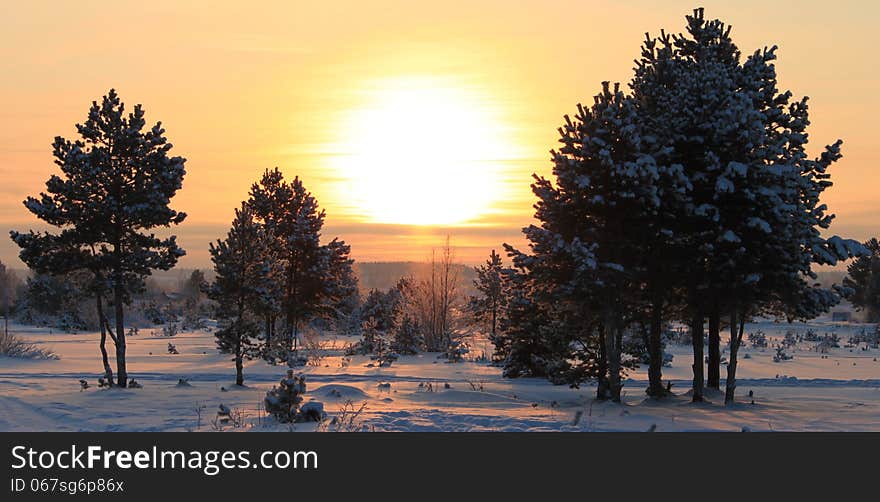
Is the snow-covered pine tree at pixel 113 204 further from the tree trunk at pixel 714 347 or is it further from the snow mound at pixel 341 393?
the tree trunk at pixel 714 347

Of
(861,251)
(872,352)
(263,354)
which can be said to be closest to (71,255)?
(263,354)

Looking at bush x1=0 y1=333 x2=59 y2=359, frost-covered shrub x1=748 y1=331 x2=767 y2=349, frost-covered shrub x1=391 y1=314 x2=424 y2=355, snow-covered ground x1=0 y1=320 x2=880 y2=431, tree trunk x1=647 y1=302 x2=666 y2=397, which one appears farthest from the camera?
frost-covered shrub x1=748 y1=331 x2=767 y2=349

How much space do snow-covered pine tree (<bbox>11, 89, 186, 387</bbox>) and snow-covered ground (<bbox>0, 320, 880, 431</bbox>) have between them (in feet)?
15.4

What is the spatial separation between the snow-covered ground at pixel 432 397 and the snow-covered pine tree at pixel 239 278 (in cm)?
219

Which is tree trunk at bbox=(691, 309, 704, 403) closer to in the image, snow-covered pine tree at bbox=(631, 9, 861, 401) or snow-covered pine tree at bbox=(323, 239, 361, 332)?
snow-covered pine tree at bbox=(631, 9, 861, 401)

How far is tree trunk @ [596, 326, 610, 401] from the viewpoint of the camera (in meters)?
28.0

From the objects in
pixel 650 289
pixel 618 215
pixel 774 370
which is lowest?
pixel 774 370

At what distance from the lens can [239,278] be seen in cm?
3459

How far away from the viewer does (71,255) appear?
30.6 meters

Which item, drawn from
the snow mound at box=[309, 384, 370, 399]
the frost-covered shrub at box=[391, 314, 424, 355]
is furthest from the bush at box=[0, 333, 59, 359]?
the snow mound at box=[309, 384, 370, 399]

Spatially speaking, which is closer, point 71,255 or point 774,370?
point 71,255

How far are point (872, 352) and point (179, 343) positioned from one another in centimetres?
4824

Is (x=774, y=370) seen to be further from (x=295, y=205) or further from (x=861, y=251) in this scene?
(x=295, y=205)

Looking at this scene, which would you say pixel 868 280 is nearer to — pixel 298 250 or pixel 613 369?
pixel 298 250
